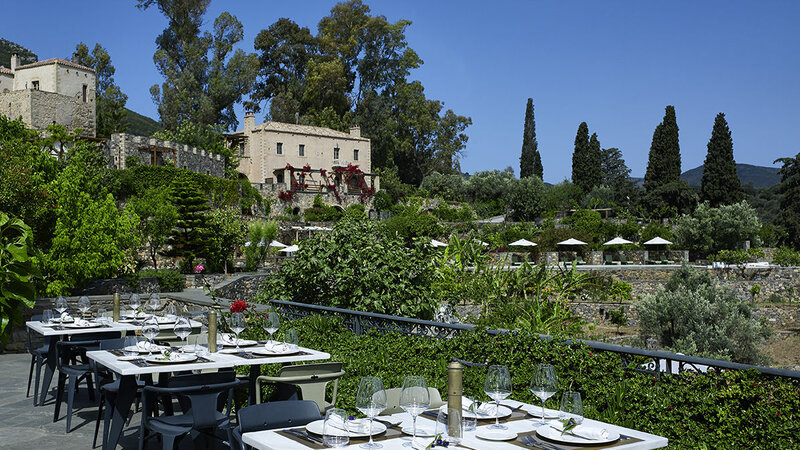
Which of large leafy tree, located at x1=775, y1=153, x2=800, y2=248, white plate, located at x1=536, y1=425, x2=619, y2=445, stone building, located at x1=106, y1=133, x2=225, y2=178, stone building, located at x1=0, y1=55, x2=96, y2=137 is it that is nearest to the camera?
white plate, located at x1=536, y1=425, x2=619, y2=445

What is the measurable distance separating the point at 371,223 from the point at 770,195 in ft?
270

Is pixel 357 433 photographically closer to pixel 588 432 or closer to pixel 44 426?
pixel 588 432

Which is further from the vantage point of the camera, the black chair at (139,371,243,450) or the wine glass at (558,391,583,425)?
the black chair at (139,371,243,450)

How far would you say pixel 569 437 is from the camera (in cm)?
318

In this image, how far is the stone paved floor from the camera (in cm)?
613

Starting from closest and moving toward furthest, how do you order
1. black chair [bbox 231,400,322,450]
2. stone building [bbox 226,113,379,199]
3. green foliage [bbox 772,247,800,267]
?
black chair [bbox 231,400,322,450], green foliage [bbox 772,247,800,267], stone building [bbox 226,113,379,199]

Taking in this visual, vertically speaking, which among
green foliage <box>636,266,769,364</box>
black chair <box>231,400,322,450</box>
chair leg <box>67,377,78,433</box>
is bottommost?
green foliage <box>636,266,769,364</box>

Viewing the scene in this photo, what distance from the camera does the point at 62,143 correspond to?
35406mm

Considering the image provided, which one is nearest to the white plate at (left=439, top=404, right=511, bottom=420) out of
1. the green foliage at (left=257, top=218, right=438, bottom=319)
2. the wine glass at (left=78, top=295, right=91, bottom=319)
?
the green foliage at (left=257, top=218, right=438, bottom=319)

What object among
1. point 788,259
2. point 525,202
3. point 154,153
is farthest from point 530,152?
point 154,153

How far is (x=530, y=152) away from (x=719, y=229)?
2655 centimetres

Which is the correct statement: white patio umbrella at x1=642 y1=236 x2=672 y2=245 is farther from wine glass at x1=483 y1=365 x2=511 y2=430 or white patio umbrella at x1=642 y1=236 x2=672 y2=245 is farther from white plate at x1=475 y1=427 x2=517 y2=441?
white plate at x1=475 y1=427 x2=517 y2=441

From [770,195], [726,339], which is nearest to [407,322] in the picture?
[726,339]

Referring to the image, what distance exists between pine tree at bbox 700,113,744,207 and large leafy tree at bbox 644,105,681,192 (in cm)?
506
